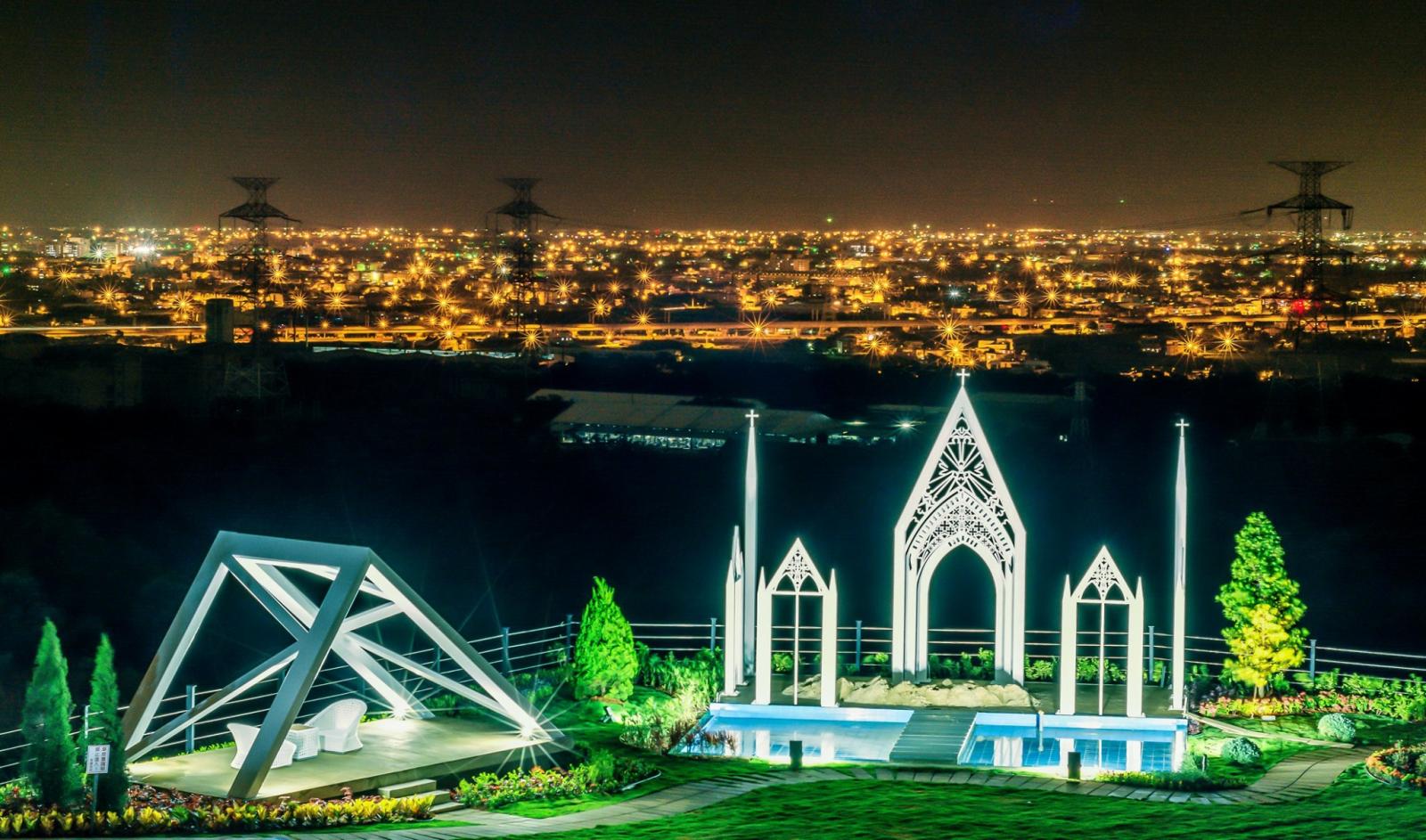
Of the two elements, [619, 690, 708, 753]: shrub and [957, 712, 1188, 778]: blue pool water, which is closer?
[957, 712, 1188, 778]: blue pool water

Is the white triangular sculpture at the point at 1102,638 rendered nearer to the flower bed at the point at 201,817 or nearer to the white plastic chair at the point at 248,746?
the flower bed at the point at 201,817

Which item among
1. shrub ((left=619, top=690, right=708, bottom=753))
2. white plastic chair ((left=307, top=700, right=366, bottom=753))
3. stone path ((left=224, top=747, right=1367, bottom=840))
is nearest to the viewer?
stone path ((left=224, top=747, right=1367, bottom=840))

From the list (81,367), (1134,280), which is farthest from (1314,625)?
(1134,280)

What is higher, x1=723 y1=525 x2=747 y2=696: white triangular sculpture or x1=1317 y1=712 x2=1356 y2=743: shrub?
x1=723 y1=525 x2=747 y2=696: white triangular sculpture

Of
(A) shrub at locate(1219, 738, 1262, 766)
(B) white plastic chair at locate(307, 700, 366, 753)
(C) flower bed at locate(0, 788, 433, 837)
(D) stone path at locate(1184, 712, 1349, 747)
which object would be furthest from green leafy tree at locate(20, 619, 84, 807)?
(D) stone path at locate(1184, 712, 1349, 747)

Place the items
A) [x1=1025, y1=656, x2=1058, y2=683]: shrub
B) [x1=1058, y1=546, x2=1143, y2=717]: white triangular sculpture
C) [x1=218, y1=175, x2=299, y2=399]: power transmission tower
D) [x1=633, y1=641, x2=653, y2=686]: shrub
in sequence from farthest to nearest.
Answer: [x1=218, y1=175, x2=299, y2=399]: power transmission tower < [x1=1025, y1=656, x2=1058, y2=683]: shrub < [x1=633, y1=641, x2=653, y2=686]: shrub < [x1=1058, y1=546, x2=1143, y2=717]: white triangular sculpture

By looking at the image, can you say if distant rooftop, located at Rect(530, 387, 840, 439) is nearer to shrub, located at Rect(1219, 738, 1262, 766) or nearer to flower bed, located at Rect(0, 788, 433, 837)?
shrub, located at Rect(1219, 738, 1262, 766)

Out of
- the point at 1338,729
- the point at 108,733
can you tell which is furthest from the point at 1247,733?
the point at 108,733
